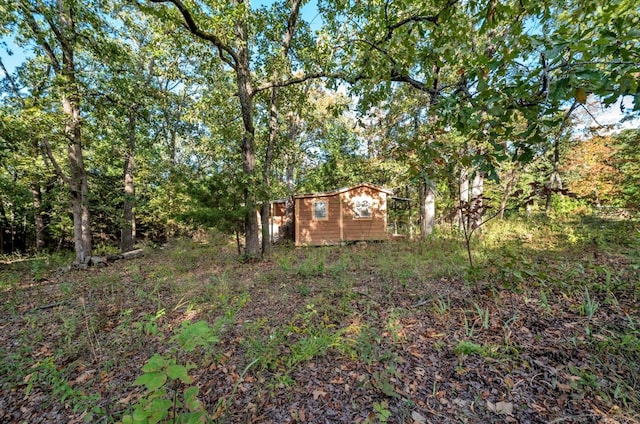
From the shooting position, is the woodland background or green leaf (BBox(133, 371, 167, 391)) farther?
the woodland background

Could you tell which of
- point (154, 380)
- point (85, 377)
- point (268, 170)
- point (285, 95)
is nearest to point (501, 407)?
point (154, 380)

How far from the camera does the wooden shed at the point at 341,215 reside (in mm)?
11477

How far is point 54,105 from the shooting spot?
23.4 ft

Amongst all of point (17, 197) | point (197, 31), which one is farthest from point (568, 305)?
point (17, 197)

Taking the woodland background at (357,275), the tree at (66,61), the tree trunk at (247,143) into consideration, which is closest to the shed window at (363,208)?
the woodland background at (357,275)

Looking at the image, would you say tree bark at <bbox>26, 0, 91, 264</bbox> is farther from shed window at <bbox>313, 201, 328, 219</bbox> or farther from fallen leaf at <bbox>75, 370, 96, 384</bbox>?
shed window at <bbox>313, 201, 328, 219</bbox>

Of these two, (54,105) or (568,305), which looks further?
(54,105)

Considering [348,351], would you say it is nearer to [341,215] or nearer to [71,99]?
[71,99]

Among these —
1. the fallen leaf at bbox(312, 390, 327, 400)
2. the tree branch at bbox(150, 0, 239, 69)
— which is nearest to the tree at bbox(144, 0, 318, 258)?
the tree branch at bbox(150, 0, 239, 69)

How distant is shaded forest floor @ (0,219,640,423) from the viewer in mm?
1804

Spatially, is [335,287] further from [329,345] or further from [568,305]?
[568,305]

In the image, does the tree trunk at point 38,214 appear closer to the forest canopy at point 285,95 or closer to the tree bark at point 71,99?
the forest canopy at point 285,95

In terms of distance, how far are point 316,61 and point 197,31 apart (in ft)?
8.93

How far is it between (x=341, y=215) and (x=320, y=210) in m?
0.99
